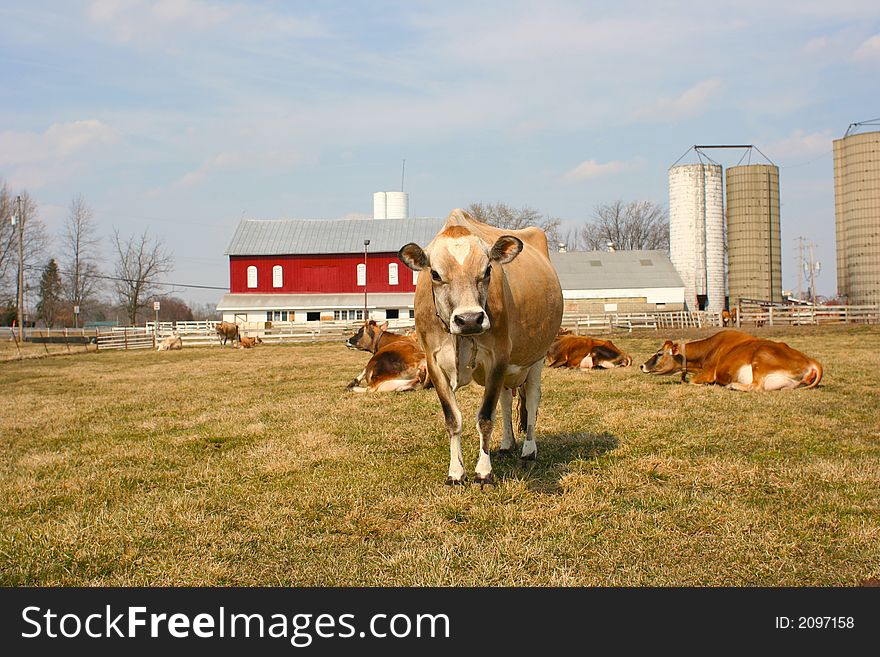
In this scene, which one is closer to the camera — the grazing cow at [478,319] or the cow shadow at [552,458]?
the grazing cow at [478,319]

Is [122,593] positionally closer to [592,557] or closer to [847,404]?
[592,557]

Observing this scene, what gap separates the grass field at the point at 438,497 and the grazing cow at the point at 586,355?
14.9 ft

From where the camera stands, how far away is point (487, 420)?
18.6 ft

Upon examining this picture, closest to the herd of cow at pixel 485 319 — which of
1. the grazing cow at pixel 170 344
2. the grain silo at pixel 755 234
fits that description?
the grazing cow at pixel 170 344

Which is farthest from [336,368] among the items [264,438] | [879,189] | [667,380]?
[879,189]

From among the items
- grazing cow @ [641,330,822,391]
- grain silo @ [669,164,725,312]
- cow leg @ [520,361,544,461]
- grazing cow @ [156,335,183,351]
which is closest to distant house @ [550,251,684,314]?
grain silo @ [669,164,725,312]

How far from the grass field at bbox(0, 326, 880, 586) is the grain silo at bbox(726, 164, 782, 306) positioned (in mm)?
41647

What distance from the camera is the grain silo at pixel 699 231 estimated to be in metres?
51.2

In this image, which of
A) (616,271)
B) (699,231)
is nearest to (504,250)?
(699,231)

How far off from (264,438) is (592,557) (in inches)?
184

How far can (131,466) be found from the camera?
673 centimetres

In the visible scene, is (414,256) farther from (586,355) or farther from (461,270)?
(586,355)

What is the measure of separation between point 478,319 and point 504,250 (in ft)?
2.57

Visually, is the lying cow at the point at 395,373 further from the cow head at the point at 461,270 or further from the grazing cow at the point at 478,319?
the cow head at the point at 461,270
